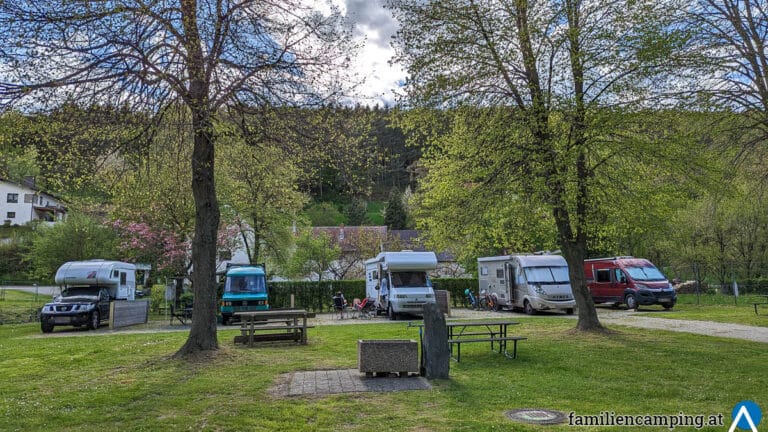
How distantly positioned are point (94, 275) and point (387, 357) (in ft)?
55.6

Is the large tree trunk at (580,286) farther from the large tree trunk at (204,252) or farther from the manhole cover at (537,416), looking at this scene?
the large tree trunk at (204,252)

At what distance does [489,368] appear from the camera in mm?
9156

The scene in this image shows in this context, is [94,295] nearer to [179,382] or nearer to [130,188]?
[130,188]

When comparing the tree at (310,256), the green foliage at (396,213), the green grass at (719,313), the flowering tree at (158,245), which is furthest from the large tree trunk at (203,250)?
the green foliage at (396,213)

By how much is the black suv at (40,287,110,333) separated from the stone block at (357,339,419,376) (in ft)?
49.9

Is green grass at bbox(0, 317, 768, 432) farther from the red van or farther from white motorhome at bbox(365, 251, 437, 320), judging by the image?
the red van

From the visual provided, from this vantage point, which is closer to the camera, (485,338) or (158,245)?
(485,338)

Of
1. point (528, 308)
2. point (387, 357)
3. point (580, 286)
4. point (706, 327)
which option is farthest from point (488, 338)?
point (528, 308)

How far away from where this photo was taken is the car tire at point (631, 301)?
23.8 m

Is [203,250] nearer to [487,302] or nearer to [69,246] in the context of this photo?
[487,302]

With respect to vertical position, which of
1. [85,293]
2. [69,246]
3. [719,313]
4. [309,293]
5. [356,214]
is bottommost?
[719,313]

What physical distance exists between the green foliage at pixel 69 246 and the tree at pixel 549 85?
24.8m

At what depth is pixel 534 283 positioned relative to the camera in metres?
22.9

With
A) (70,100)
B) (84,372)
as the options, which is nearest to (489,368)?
(84,372)
